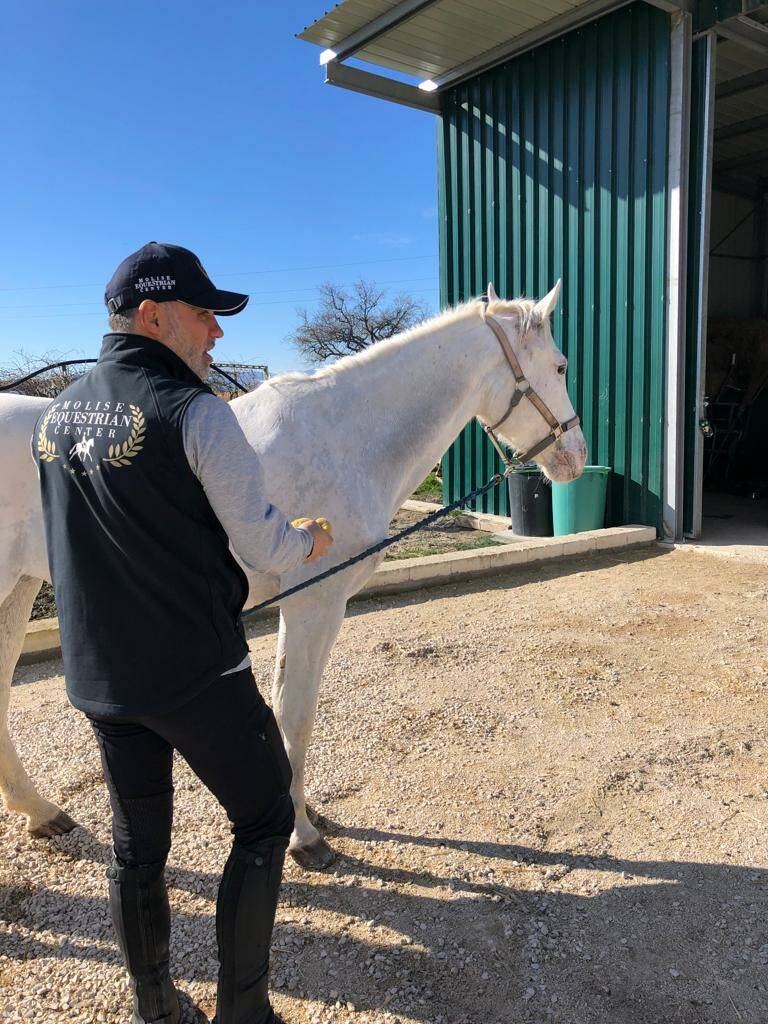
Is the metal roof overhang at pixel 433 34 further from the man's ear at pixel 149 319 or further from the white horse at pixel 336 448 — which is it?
the man's ear at pixel 149 319

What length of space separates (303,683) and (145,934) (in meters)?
0.92

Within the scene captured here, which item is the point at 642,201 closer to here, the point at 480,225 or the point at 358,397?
the point at 480,225

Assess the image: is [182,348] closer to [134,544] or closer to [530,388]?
[134,544]

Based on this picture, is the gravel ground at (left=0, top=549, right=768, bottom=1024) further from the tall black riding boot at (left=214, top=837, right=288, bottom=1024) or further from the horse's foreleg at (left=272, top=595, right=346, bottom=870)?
the tall black riding boot at (left=214, top=837, right=288, bottom=1024)

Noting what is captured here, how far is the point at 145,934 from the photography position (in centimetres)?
163

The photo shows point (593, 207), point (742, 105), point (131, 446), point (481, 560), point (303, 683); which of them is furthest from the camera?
A: point (742, 105)

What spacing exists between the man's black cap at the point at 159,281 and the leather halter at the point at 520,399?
1523mm

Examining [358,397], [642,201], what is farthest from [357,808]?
[642,201]

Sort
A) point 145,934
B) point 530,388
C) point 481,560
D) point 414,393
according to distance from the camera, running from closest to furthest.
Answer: point 145,934 → point 414,393 → point 530,388 → point 481,560

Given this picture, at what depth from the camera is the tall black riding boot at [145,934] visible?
162 centimetres

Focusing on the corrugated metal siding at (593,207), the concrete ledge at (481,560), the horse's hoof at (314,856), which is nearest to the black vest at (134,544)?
the horse's hoof at (314,856)

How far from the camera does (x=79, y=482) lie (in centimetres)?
146

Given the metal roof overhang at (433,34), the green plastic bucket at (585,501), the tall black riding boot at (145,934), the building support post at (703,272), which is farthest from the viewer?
the green plastic bucket at (585,501)

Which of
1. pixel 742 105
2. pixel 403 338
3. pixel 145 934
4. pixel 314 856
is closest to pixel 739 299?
pixel 742 105
